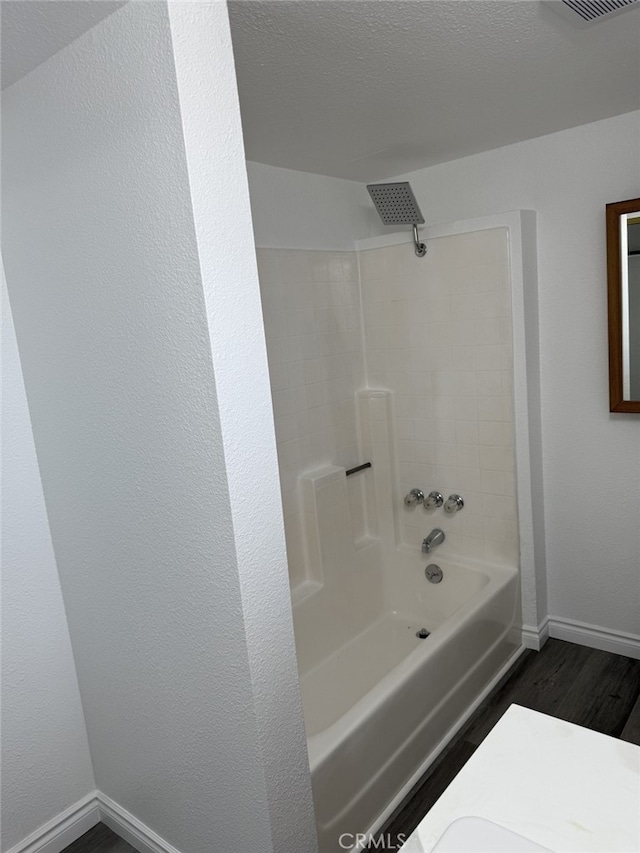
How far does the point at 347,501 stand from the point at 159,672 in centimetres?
144

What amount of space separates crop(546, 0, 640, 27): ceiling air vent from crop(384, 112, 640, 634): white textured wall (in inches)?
38.9

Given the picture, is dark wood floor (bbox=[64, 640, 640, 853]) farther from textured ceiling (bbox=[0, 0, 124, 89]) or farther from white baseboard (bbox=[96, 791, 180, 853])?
textured ceiling (bbox=[0, 0, 124, 89])

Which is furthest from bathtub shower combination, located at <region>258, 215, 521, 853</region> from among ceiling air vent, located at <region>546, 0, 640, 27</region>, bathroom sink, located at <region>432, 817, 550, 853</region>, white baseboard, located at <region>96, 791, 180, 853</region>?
bathroom sink, located at <region>432, 817, 550, 853</region>

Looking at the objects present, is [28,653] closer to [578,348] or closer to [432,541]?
[432,541]

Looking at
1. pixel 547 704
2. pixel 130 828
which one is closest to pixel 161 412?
pixel 130 828

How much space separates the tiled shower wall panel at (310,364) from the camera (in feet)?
8.79

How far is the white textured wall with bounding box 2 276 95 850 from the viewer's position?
1.84 metres

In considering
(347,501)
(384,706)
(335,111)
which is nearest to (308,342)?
(347,501)

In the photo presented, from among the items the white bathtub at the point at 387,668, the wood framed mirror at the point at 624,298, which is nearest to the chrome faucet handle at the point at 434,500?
the white bathtub at the point at 387,668

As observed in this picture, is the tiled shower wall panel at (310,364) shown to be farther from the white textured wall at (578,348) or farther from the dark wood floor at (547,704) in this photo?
the dark wood floor at (547,704)

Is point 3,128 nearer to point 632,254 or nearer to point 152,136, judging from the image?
point 152,136

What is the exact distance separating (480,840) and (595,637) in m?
2.33

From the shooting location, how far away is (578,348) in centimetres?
269

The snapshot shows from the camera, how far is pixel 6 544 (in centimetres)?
184
